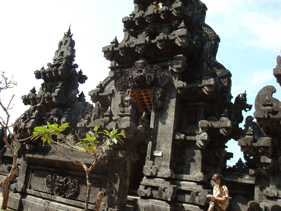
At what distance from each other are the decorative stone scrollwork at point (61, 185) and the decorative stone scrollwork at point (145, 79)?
452 cm

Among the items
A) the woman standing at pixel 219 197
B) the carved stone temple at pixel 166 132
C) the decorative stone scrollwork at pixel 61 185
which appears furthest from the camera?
the decorative stone scrollwork at pixel 61 185

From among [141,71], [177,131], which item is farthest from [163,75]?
[177,131]

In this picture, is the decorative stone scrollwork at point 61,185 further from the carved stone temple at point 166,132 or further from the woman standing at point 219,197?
the woman standing at point 219,197

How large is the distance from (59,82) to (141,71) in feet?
25.9

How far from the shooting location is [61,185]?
9.69m

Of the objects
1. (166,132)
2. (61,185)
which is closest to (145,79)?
(166,132)

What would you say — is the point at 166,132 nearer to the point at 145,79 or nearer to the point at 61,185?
the point at 145,79

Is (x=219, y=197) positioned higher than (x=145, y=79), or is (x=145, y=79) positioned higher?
(x=145, y=79)

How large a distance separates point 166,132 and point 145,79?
2664mm

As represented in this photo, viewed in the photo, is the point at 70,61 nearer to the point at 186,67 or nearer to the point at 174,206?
the point at 186,67

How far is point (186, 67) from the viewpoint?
457 inches

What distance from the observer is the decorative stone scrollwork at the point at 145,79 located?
1117 cm

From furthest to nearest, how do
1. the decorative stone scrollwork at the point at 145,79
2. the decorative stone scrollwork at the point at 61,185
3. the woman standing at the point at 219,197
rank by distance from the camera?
1. the decorative stone scrollwork at the point at 145,79
2. the decorative stone scrollwork at the point at 61,185
3. the woman standing at the point at 219,197

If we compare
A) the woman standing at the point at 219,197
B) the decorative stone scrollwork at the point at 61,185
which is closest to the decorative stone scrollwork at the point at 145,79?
the decorative stone scrollwork at the point at 61,185
